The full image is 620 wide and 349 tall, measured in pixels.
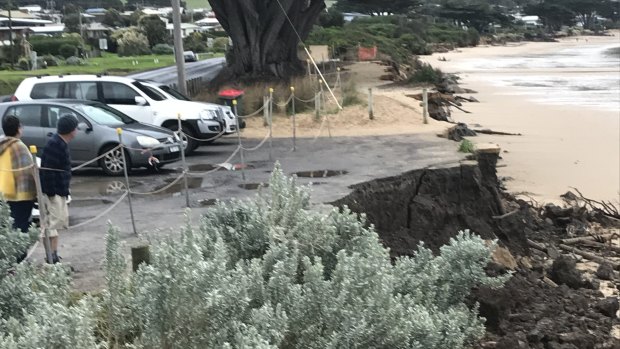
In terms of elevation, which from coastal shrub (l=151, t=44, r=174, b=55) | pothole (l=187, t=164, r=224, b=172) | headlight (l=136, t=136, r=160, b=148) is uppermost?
coastal shrub (l=151, t=44, r=174, b=55)

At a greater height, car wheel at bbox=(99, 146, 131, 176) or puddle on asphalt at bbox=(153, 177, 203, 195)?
car wheel at bbox=(99, 146, 131, 176)

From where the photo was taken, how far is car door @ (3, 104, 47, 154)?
1418 cm

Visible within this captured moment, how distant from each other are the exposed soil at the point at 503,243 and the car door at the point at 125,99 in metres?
7.61

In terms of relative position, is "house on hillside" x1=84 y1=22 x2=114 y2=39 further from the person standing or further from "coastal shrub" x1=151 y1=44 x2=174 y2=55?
the person standing

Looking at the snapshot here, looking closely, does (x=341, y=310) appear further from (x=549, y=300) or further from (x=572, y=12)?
(x=572, y=12)

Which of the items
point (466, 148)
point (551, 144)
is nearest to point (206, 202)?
point (466, 148)

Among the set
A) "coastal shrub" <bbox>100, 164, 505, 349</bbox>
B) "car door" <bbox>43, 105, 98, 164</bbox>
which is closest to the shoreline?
"car door" <bbox>43, 105, 98, 164</bbox>

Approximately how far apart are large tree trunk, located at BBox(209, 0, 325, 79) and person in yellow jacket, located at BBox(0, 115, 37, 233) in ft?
68.2

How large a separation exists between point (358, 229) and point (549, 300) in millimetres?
3775

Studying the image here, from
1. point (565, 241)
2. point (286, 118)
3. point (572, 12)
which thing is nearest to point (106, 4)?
point (572, 12)

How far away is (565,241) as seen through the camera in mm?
12719

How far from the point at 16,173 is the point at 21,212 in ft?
1.38

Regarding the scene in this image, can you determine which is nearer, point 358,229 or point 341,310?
point 341,310

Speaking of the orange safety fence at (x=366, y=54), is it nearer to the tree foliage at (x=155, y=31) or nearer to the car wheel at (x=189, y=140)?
the car wheel at (x=189, y=140)
